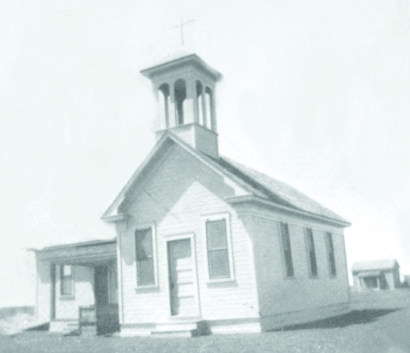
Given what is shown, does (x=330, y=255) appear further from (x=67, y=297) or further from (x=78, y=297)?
(x=67, y=297)

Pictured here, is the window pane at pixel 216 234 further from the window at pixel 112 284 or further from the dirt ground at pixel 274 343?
the window at pixel 112 284

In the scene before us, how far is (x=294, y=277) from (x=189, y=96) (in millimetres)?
7840

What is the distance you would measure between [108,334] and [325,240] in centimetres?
1121

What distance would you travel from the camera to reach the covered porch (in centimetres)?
2239

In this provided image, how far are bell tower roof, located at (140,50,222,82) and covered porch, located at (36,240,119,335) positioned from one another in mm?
7173

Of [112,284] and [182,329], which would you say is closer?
[182,329]

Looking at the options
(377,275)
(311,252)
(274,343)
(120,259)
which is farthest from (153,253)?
(377,275)

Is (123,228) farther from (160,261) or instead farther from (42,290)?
(42,290)

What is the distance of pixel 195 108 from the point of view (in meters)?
19.6

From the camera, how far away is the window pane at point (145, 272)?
1894 centimetres

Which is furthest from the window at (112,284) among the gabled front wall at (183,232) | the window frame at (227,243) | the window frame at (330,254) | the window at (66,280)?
the window frame at (330,254)

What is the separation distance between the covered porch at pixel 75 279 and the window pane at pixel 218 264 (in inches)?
218

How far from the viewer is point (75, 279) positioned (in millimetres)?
24828

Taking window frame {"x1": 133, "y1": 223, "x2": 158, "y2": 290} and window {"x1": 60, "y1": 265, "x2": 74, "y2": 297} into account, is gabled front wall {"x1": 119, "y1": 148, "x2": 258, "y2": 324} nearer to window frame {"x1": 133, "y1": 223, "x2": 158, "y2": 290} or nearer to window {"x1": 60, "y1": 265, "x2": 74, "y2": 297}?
window frame {"x1": 133, "y1": 223, "x2": 158, "y2": 290}
